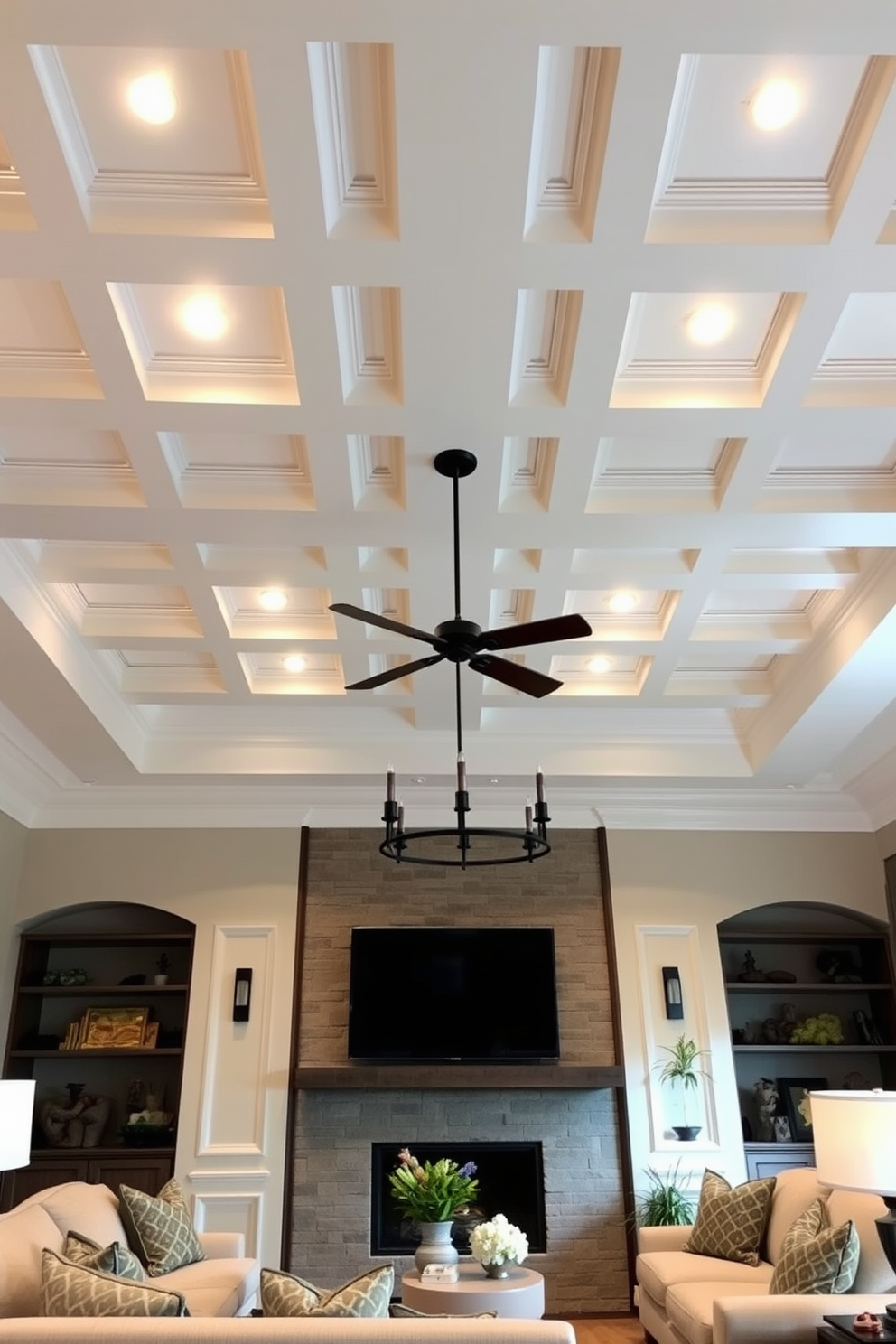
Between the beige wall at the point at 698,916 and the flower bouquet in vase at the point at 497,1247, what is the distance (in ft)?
7.31

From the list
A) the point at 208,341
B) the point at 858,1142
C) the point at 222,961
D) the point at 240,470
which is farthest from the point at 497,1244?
the point at 208,341

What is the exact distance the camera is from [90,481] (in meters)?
3.87

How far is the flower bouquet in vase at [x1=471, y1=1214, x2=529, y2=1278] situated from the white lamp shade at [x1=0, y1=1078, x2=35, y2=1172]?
1842 millimetres

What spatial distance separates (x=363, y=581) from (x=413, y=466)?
983mm

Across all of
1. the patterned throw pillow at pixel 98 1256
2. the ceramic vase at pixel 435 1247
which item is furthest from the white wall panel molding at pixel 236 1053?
the patterned throw pillow at pixel 98 1256

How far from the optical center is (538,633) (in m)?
3.21

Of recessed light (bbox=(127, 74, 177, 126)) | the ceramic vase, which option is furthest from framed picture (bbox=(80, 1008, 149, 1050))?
recessed light (bbox=(127, 74, 177, 126))

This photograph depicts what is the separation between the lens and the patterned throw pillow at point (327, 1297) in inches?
96.1

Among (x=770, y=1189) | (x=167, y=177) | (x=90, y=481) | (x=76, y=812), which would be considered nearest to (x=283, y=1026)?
(x=76, y=812)

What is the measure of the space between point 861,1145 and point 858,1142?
1cm

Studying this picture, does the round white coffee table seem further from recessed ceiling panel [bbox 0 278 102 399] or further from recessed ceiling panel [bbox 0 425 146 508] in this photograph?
recessed ceiling panel [bbox 0 278 102 399]

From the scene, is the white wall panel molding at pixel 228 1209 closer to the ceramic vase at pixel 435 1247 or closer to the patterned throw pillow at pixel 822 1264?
the ceramic vase at pixel 435 1247

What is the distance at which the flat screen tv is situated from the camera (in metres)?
6.07

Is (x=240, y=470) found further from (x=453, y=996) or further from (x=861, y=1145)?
(x=453, y=996)
